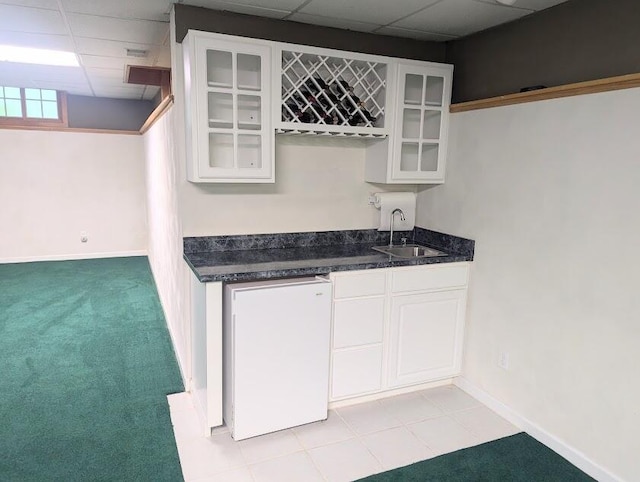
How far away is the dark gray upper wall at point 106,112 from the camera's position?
6.20 m

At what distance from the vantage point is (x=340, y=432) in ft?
7.99

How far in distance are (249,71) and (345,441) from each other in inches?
81.8

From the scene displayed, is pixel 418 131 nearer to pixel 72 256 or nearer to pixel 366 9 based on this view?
pixel 366 9

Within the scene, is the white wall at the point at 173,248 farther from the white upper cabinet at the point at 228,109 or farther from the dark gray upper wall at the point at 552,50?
the dark gray upper wall at the point at 552,50

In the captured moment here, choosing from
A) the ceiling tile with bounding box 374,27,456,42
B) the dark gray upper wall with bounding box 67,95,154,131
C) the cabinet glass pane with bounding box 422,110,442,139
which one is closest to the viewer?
the ceiling tile with bounding box 374,27,456,42

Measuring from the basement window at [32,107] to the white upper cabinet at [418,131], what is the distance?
5077 millimetres

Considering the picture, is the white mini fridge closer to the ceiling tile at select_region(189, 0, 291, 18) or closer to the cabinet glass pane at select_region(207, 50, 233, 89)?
the cabinet glass pane at select_region(207, 50, 233, 89)

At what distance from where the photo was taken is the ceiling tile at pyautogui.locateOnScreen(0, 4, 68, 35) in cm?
259

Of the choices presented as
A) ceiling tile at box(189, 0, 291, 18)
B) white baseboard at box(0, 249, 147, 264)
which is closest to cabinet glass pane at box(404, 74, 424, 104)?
ceiling tile at box(189, 0, 291, 18)

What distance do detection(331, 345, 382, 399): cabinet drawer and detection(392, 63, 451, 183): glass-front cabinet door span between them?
3.67ft

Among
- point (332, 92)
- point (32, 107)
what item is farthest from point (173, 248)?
point (32, 107)

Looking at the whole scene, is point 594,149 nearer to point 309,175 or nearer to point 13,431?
point 309,175

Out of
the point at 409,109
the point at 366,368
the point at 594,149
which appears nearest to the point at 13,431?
the point at 366,368

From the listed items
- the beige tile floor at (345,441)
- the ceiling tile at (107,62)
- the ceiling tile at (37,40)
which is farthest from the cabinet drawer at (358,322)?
the ceiling tile at (107,62)
